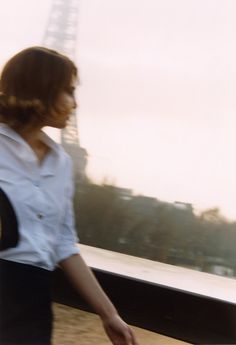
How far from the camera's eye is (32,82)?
2.64 ft

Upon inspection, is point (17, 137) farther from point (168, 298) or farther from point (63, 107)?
point (168, 298)

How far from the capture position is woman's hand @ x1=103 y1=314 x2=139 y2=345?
85cm

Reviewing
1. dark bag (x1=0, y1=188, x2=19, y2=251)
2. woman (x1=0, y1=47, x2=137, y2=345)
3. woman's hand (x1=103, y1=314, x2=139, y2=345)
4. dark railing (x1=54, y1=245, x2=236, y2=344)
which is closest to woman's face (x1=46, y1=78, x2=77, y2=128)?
woman (x1=0, y1=47, x2=137, y2=345)

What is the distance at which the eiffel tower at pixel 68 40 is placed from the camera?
188 centimetres

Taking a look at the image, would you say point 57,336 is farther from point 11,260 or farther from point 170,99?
point 11,260

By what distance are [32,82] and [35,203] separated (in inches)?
7.4

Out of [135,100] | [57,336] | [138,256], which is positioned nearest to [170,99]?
[135,100]

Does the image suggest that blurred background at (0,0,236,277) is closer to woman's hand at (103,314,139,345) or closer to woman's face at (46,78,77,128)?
woman's face at (46,78,77,128)

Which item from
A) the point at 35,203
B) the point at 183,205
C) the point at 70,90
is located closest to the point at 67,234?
the point at 35,203

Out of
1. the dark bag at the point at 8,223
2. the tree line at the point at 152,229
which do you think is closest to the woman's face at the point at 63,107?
the dark bag at the point at 8,223

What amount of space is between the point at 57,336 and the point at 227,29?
3.65 ft

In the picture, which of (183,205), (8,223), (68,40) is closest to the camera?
(8,223)

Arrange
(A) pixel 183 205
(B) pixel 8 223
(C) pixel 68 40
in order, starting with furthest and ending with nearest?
(C) pixel 68 40
(A) pixel 183 205
(B) pixel 8 223

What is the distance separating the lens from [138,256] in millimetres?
1782
